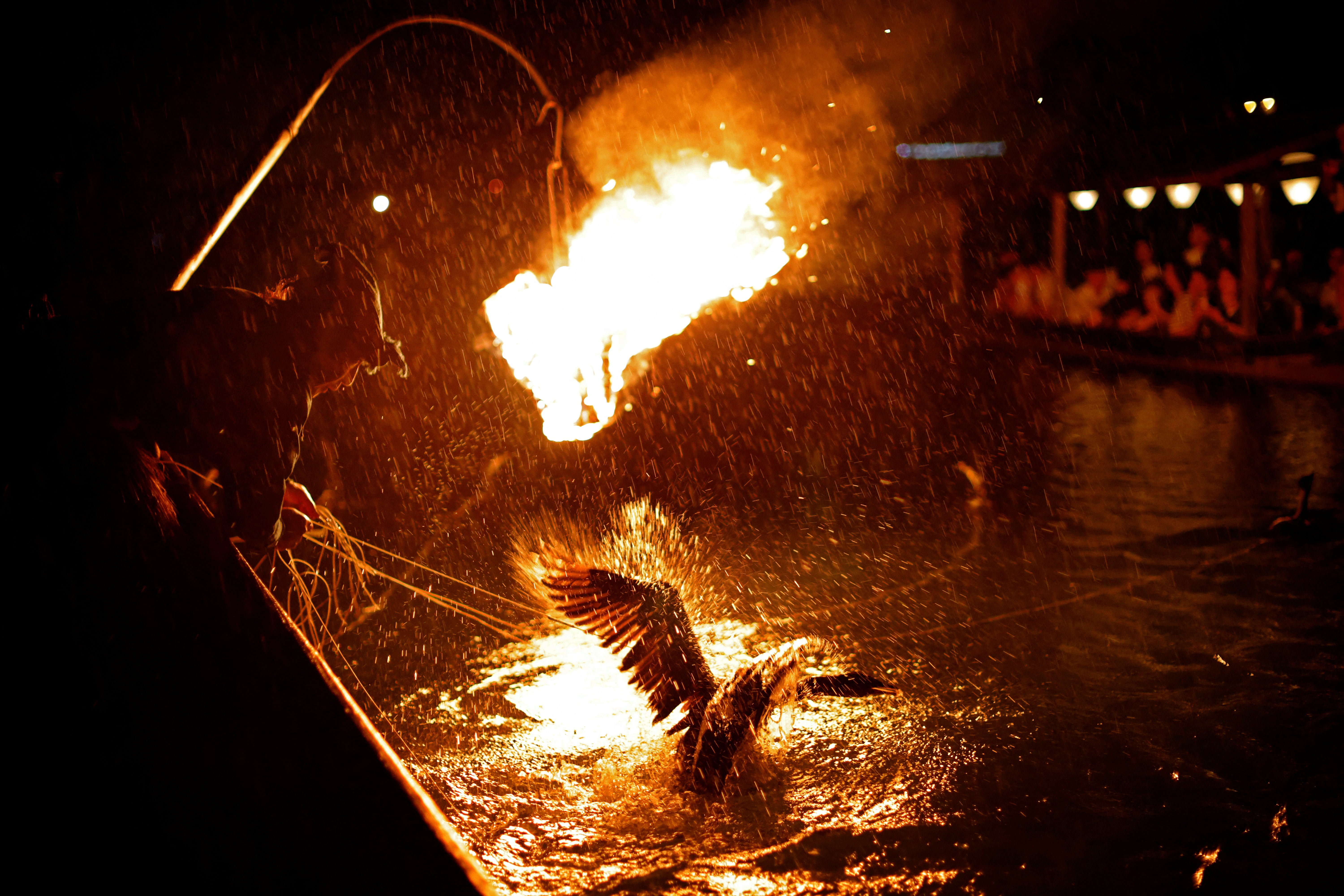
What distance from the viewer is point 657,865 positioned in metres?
3.43

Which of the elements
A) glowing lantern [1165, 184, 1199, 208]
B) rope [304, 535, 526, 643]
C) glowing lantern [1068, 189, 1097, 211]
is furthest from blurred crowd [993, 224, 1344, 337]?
rope [304, 535, 526, 643]

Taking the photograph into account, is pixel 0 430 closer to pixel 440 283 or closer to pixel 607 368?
pixel 607 368

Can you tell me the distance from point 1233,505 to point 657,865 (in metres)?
6.25

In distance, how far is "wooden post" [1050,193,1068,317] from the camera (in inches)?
734

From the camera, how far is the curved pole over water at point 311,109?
2.76 metres

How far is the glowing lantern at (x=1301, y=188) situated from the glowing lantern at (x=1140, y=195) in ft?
8.32

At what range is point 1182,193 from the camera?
49.8 ft

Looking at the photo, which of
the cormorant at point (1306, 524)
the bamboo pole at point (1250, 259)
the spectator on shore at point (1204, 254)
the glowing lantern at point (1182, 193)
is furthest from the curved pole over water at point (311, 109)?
the glowing lantern at point (1182, 193)

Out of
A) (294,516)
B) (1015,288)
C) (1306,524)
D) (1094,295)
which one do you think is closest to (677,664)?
(294,516)

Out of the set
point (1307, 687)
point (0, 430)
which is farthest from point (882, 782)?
point (0, 430)

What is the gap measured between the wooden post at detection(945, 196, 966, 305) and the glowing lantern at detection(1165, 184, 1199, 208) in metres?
6.10

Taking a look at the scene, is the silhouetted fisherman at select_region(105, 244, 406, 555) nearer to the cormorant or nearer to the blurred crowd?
the cormorant

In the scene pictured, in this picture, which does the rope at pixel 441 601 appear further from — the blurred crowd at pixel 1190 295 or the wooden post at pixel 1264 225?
the wooden post at pixel 1264 225

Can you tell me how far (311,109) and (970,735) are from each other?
3.86 meters
